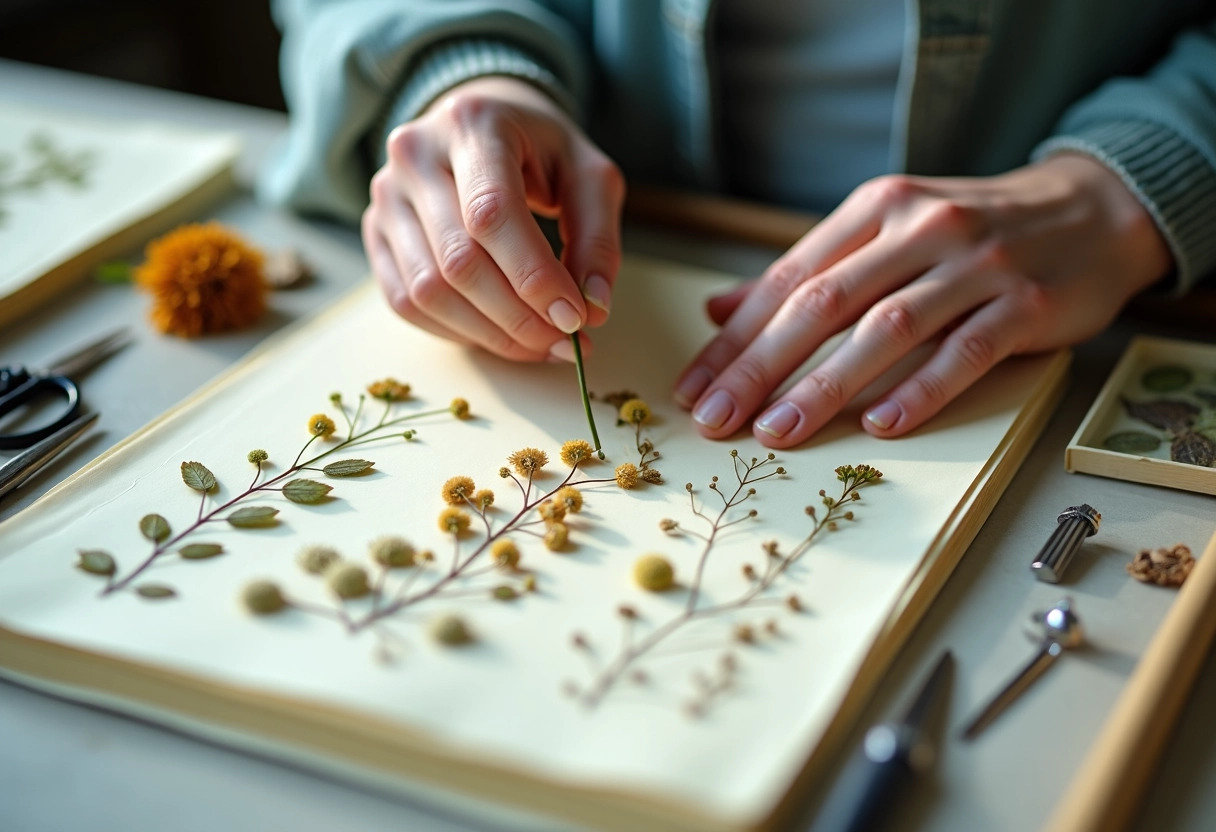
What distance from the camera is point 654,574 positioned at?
1.64ft

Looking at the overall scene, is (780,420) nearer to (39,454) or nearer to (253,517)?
(253,517)

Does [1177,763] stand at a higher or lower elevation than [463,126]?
lower

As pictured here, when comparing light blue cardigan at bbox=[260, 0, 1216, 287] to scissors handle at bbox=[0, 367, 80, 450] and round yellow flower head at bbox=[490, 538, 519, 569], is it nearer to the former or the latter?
scissors handle at bbox=[0, 367, 80, 450]

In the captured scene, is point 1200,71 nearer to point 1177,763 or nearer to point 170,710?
point 1177,763

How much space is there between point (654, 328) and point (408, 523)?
0.95ft

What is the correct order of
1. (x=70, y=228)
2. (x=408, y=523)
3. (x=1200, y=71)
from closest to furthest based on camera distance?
(x=408, y=523) → (x=1200, y=71) → (x=70, y=228)

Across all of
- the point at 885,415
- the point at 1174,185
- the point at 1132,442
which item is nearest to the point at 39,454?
the point at 885,415

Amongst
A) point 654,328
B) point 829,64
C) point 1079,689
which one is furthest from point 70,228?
point 1079,689

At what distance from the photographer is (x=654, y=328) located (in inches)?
30.2

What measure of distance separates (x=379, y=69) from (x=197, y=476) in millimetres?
439

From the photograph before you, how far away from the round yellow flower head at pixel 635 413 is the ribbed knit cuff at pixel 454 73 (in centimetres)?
36

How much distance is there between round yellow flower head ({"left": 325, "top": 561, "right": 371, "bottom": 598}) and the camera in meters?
0.49

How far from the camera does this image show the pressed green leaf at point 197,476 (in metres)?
0.58

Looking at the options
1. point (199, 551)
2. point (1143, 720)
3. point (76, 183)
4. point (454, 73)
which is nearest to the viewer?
point (1143, 720)
